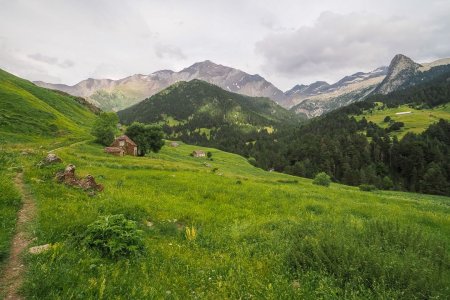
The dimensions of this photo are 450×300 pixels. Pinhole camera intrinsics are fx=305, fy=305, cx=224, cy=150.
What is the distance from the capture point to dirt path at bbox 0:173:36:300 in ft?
22.3

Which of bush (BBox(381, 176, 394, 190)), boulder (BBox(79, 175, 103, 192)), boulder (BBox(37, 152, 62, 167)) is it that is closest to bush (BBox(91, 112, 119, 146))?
boulder (BBox(37, 152, 62, 167))

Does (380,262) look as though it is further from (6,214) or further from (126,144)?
(126,144)

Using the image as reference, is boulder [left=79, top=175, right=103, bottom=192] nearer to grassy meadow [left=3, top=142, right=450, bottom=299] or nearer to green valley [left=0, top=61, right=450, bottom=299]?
green valley [left=0, top=61, right=450, bottom=299]

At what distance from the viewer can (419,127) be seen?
183m

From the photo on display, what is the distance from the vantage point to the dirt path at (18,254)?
679 cm

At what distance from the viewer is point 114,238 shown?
32.6ft

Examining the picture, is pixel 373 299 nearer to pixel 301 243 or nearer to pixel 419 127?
pixel 301 243

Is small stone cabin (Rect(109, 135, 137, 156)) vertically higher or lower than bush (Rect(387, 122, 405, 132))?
lower

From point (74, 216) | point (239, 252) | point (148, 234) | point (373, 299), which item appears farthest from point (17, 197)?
point (373, 299)

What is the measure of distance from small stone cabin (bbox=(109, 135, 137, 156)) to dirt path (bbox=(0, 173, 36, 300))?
60.0m

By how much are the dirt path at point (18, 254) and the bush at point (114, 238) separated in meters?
1.77

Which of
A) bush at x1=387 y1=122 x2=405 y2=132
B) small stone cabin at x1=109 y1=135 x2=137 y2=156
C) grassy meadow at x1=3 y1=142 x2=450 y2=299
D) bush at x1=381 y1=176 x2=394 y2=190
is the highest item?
bush at x1=387 y1=122 x2=405 y2=132

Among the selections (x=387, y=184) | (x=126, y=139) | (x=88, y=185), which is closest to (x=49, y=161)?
(x=88, y=185)

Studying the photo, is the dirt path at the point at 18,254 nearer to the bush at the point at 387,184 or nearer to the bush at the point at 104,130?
the bush at the point at 104,130
